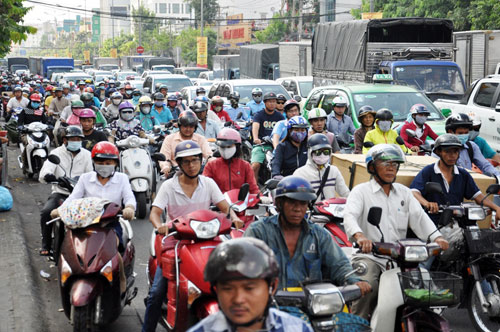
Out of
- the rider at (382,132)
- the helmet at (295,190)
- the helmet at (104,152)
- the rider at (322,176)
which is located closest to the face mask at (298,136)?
the rider at (322,176)

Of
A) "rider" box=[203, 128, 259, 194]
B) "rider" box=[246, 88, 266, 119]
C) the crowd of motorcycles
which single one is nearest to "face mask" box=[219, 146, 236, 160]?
"rider" box=[203, 128, 259, 194]

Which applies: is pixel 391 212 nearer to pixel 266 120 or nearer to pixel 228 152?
pixel 228 152

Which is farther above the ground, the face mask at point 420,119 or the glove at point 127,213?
the face mask at point 420,119

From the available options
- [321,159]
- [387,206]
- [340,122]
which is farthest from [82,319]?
[340,122]

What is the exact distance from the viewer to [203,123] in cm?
1298

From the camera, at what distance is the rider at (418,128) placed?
11.6 metres

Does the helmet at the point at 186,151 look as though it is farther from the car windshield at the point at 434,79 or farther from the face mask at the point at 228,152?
the car windshield at the point at 434,79

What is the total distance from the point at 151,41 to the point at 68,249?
96940 mm

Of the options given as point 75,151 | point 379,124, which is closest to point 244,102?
point 379,124

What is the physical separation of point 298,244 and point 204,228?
0.99m

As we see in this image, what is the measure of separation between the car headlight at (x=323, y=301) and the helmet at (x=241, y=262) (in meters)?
0.91

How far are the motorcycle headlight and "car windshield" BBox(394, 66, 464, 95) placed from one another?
46.7 ft

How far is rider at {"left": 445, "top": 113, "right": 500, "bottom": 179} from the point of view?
8.91 metres

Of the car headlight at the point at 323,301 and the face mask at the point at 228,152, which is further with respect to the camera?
the face mask at the point at 228,152
